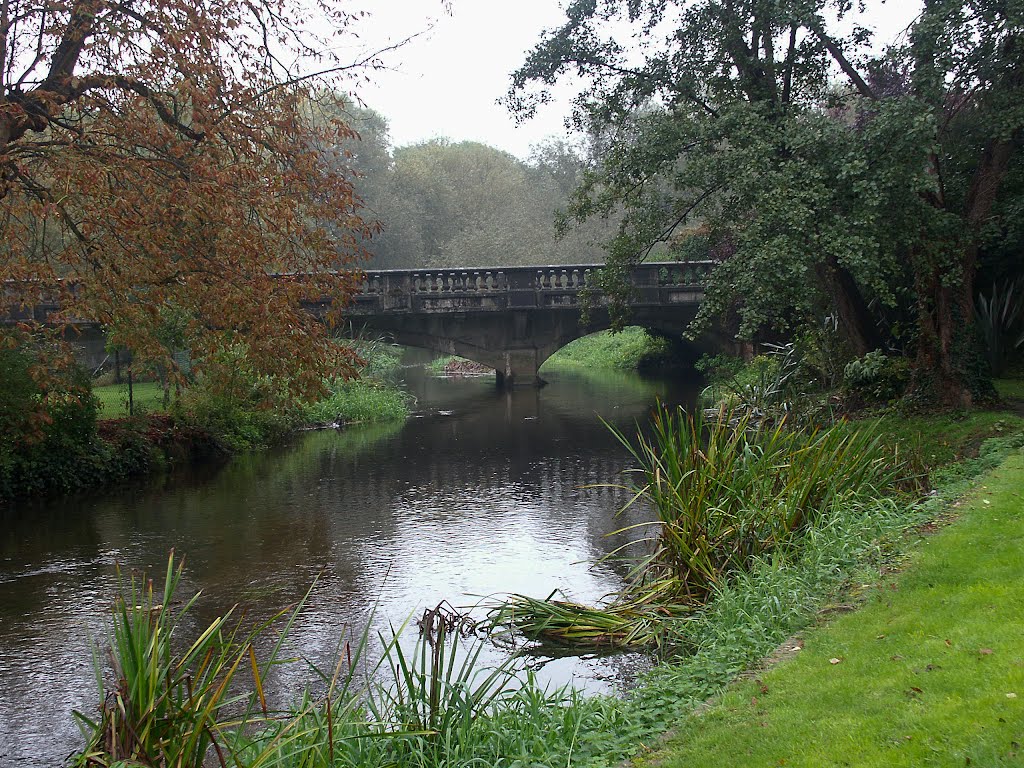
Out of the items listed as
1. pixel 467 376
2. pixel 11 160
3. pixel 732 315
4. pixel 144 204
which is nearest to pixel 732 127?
pixel 144 204

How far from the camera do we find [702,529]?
874 cm

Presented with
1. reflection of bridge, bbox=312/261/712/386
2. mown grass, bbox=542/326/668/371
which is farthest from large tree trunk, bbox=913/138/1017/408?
mown grass, bbox=542/326/668/371

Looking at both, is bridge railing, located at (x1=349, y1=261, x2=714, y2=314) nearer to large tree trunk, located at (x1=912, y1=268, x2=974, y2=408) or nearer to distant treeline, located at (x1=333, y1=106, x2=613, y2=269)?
large tree trunk, located at (x1=912, y1=268, x2=974, y2=408)

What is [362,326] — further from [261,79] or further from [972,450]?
[972,450]

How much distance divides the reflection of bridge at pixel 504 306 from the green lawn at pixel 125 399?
627cm

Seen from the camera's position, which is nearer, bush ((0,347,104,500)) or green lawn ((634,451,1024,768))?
green lawn ((634,451,1024,768))

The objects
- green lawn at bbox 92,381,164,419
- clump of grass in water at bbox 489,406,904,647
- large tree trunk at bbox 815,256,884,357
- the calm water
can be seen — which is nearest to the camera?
the calm water

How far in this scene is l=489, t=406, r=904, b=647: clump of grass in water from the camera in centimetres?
825

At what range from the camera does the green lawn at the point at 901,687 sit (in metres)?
4.27

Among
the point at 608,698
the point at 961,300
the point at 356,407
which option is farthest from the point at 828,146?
the point at 356,407

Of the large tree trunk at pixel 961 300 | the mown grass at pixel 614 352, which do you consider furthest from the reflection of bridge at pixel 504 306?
the large tree trunk at pixel 961 300

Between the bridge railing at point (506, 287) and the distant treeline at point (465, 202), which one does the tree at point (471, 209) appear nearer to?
the distant treeline at point (465, 202)

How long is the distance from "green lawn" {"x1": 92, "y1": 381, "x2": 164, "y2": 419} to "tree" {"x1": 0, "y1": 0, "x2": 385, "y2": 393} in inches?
217

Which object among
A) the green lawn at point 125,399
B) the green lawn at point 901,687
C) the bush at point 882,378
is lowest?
the green lawn at point 901,687
